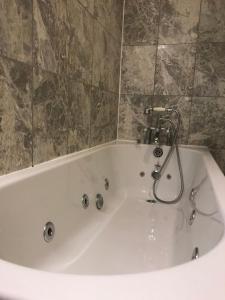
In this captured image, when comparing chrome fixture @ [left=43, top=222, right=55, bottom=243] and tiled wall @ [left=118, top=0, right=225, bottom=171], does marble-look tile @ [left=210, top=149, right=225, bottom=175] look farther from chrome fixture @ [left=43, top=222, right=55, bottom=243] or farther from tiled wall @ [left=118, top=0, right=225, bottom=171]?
chrome fixture @ [left=43, top=222, right=55, bottom=243]

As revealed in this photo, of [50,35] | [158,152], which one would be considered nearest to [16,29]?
[50,35]

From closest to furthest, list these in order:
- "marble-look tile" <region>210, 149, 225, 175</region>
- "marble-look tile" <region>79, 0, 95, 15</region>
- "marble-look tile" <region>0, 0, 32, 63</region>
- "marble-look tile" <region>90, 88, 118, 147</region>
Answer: "marble-look tile" <region>0, 0, 32, 63</region>
"marble-look tile" <region>79, 0, 95, 15</region>
"marble-look tile" <region>90, 88, 118, 147</region>
"marble-look tile" <region>210, 149, 225, 175</region>

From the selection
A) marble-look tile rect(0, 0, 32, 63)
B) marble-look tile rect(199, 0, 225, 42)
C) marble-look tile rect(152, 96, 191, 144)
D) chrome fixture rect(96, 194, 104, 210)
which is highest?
marble-look tile rect(199, 0, 225, 42)

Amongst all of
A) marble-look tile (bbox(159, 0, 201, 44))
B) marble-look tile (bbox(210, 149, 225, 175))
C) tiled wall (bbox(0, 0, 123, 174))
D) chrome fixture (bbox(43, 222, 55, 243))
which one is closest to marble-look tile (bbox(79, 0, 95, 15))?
tiled wall (bbox(0, 0, 123, 174))

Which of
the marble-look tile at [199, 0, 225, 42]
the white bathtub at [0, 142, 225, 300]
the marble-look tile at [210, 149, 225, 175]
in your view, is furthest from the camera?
the marble-look tile at [210, 149, 225, 175]

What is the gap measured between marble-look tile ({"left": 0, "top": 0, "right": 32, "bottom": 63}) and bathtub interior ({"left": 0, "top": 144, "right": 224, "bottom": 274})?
1.42 ft

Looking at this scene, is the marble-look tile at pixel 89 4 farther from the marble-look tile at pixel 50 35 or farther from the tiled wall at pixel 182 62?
the tiled wall at pixel 182 62

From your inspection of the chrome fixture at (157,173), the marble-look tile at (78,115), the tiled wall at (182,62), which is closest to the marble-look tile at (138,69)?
the tiled wall at (182,62)

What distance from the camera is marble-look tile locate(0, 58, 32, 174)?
83 centimetres

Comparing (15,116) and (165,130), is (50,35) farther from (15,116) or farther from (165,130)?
(165,130)

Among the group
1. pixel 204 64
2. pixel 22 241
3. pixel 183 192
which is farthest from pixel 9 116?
pixel 204 64

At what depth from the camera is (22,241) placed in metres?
0.85

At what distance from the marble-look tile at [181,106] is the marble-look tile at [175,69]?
0.04 metres

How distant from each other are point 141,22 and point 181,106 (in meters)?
0.76
